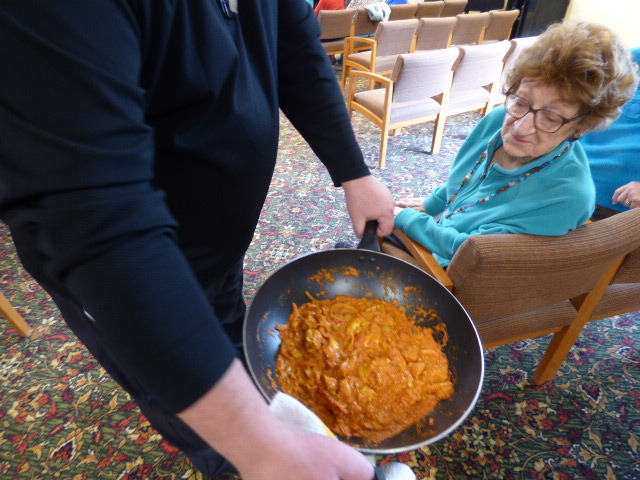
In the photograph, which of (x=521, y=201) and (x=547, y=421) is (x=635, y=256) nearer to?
(x=521, y=201)

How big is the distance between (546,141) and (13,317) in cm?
238

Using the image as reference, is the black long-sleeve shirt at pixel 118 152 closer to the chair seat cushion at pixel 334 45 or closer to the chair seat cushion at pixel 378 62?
the chair seat cushion at pixel 378 62

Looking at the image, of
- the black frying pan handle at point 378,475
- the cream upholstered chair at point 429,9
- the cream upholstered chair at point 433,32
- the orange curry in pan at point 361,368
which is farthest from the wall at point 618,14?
the black frying pan handle at point 378,475

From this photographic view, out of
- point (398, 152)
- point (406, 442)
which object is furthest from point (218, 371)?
point (398, 152)

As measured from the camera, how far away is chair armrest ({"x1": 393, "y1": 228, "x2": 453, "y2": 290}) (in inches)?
41.9

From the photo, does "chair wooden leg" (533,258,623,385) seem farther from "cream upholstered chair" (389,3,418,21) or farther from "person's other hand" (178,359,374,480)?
"cream upholstered chair" (389,3,418,21)

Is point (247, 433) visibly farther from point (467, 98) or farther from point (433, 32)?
point (433, 32)

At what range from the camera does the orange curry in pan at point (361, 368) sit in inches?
27.9

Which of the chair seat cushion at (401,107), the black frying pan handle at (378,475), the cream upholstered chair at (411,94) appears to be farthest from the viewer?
the chair seat cushion at (401,107)

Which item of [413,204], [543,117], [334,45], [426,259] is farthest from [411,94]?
[334,45]

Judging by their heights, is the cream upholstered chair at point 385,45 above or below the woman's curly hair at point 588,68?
below

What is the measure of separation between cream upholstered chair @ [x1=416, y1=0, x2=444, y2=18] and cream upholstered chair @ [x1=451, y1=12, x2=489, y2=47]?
1.19 metres

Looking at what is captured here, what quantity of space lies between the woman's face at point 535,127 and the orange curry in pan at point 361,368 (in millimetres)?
796

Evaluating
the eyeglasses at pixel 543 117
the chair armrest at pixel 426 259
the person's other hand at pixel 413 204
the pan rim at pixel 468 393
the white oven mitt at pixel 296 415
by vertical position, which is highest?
the eyeglasses at pixel 543 117
